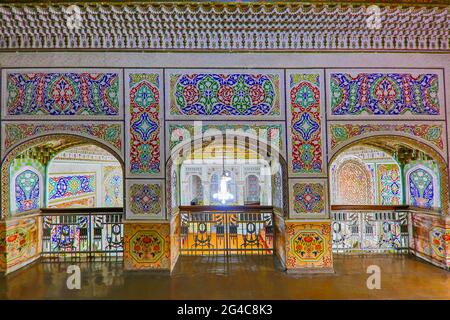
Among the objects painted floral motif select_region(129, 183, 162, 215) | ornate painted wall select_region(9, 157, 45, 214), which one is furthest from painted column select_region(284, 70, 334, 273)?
ornate painted wall select_region(9, 157, 45, 214)

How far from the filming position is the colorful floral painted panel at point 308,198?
3664mm

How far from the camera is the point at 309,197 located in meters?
3.68

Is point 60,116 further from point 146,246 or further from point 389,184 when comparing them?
point 389,184

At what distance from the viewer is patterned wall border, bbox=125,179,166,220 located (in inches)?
Result: 144

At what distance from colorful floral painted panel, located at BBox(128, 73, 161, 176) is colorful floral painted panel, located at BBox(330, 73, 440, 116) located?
226cm

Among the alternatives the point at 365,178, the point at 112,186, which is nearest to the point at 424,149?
the point at 365,178

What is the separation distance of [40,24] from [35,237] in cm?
289

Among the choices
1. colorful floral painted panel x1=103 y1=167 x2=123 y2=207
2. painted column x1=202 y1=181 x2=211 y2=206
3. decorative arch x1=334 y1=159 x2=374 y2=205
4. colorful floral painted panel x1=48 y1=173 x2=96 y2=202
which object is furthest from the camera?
painted column x1=202 y1=181 x2=211 y2=206

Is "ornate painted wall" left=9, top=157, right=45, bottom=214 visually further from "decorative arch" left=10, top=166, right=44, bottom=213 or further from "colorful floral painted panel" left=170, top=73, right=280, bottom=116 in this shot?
"colorful floral painted panel" left=170, top=73, right=280, bottom=116

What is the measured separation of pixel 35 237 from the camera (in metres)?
4.21

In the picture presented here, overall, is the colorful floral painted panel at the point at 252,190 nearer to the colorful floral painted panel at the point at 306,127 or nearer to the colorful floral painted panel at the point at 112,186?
the colorful floral painted panel at the point at 112,186

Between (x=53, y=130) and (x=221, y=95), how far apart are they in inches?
84.7

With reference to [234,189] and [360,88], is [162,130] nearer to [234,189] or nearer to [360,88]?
[360,88]

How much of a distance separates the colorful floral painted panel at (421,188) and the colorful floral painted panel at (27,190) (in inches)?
219
